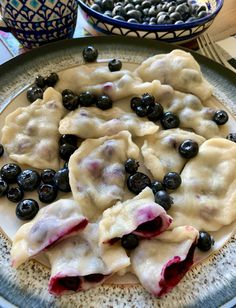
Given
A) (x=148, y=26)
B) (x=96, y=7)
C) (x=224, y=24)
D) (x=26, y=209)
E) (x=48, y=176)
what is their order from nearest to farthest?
(x=26, y=209) → (x=48, y=176) → (x=148, y=26) → (x=96, y=7) → (x=224, y=24)

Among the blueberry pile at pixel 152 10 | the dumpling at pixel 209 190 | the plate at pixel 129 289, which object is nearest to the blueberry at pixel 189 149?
the dumpling at pixel 209 190

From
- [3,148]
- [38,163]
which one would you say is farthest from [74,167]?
[3,148]

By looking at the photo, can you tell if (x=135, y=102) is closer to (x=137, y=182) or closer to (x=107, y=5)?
(x=137, y=182)

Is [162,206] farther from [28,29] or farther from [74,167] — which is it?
[28,29]

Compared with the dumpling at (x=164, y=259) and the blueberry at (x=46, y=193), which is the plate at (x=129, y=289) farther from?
the blueberry at (x=46, y=193)

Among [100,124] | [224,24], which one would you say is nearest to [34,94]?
[100,124]

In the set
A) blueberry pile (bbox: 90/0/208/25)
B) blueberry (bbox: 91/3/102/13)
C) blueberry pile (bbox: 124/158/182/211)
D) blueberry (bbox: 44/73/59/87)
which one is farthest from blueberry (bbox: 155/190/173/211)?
blueberry (bbox: 91/3/102/13)
